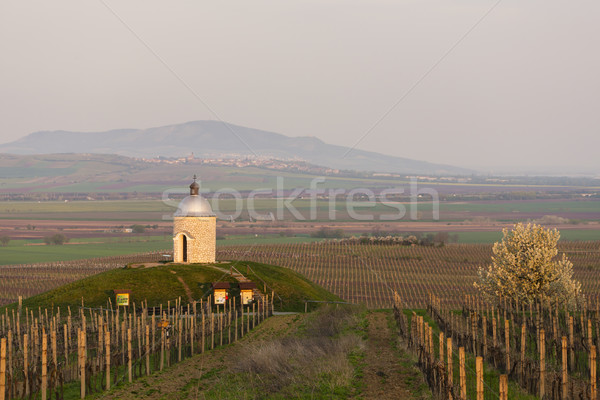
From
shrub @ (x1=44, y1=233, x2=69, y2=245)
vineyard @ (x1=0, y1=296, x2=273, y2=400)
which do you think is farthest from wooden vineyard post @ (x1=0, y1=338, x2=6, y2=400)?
shrub @ (x1=44, y1=233, x2=69, y2=245)

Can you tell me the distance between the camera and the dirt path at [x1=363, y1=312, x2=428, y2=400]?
21106mm

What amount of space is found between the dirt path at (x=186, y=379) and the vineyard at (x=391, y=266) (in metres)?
31.0

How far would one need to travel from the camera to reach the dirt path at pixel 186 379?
2262cm

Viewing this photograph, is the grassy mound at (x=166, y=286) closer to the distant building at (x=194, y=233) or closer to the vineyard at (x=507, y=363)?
the distant building at (x=194, y=233)

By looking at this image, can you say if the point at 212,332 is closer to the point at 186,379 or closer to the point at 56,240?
the point at 186,379

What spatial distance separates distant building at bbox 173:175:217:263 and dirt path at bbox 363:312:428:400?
86.4 feet

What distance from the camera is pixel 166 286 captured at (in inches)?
1865

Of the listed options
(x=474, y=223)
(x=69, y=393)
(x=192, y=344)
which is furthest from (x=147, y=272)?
(x=474, y=223)


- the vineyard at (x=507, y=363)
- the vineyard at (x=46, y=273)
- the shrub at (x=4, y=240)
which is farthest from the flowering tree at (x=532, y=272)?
the shrub at (x=4, y=240)

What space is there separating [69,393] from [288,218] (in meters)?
167

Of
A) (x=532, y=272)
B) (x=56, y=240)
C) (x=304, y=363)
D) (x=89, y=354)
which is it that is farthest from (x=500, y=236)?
(x=304, y=363)

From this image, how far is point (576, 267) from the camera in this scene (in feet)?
289

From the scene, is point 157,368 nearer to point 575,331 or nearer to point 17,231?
point 575,331

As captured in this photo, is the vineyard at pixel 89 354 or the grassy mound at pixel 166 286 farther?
the grassy mound at pixel 166 286
